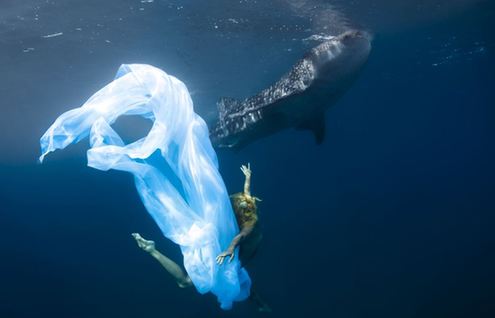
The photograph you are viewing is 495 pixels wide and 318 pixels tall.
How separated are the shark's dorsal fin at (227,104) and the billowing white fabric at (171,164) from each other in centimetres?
706

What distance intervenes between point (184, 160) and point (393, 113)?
166 feet

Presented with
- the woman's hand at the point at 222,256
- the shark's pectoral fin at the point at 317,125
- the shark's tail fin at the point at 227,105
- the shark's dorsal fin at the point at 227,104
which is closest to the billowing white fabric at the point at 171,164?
the woman's hand at the point at 222,256

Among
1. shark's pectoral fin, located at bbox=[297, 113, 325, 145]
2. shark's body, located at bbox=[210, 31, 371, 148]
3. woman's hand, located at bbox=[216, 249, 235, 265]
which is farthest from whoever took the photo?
shark's pectoral fin, located at bbox=[297, 113, 325, 145]

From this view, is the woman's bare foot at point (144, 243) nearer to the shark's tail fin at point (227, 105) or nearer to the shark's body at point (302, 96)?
the shark's body at point (302, 96)

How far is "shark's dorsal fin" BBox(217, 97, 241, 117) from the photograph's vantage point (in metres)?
12.6

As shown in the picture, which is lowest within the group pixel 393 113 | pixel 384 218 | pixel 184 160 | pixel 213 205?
pixel 384 218

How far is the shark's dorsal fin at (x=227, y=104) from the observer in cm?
1257

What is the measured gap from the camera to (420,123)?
6569cm

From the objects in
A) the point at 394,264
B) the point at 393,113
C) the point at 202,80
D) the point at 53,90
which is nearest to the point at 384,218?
the point at 393,113

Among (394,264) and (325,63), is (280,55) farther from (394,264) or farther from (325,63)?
(394,264)

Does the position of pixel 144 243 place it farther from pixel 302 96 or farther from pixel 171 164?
pixel 302 96

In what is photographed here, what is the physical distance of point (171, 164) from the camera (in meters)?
5.16

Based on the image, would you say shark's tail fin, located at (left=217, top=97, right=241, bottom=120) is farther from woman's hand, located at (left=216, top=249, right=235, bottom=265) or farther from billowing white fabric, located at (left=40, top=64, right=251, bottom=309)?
woman's hand, located at (left=216, top=249, right=235, bottom=265)

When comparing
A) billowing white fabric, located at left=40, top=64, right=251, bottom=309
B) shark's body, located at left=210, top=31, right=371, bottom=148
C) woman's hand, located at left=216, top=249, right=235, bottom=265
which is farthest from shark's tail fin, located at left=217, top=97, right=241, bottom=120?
woman's hand, located at left=216, top=249, right=235, bottom=265
